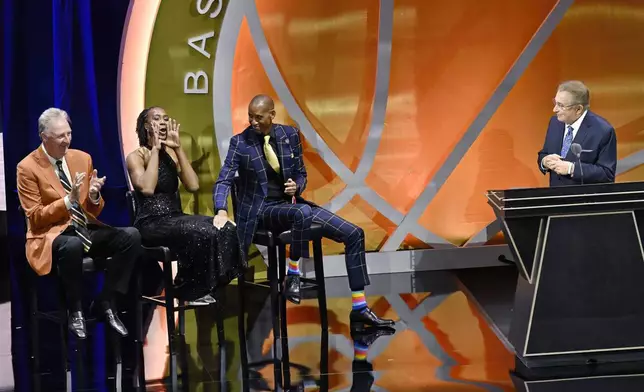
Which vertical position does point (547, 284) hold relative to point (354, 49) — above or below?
below

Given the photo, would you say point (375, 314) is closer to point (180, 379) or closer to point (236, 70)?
point (180, 379)

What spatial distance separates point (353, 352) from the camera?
4.96 metres

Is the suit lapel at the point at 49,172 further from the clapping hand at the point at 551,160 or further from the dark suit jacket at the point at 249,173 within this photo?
the clapping hand at the point at 551,160

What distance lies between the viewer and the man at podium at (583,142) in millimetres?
4988

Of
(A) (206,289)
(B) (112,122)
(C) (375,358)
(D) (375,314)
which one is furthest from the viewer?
(B) (112,122)

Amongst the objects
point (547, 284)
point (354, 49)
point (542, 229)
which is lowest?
point (547, 284)

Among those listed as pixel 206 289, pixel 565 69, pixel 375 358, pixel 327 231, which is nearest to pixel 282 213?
pixel 327 231

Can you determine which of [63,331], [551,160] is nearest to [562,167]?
[551,160]

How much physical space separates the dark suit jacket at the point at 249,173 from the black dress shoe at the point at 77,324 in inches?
41.6

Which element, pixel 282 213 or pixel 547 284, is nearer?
pixel 547 284

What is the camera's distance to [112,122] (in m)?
6.29

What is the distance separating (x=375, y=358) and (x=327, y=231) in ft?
3.38

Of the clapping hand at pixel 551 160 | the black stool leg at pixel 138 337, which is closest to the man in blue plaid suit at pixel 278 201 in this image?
the black stool leg at pixel 138 337

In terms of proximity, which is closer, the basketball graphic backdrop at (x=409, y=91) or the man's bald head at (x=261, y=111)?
the man's bald head at (x=261, y=111)
